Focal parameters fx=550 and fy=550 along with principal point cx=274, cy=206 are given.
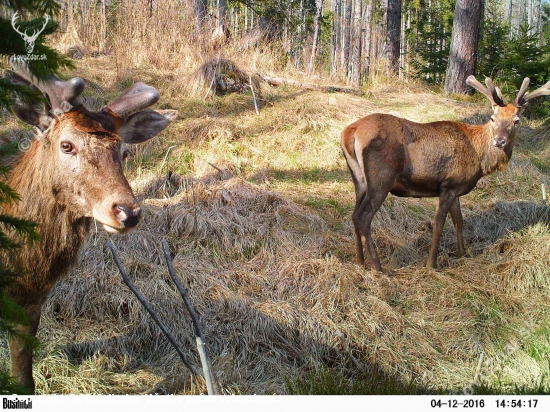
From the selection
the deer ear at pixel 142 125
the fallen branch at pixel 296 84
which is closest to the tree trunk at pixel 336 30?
the fallen branch at pixel 296 84

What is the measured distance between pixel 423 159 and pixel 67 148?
4800 mm

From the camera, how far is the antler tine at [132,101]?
4.15 meters

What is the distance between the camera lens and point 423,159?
715cm

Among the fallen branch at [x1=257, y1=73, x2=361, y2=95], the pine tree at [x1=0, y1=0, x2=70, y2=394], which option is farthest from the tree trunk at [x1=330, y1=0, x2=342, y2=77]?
the pine tree at [x1=0, y1=0, x2=70, y2=394]

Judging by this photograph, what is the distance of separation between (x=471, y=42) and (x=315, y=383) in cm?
1127

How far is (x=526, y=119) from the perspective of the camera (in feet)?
41.9

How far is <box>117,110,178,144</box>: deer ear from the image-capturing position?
14.0ft

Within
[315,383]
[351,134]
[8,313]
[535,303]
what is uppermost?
[8,313]

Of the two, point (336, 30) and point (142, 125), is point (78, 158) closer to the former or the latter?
point (142, 125)

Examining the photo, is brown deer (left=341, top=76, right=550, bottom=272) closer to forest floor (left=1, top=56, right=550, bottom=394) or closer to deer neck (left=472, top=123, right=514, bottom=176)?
deer neck (left=472, top=123, right=514, bottom=176)

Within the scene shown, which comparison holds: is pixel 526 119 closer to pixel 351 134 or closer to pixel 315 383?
pixel 351 134

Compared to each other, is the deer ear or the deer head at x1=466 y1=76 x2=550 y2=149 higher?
the deer ear

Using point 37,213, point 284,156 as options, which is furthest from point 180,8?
point 37,213

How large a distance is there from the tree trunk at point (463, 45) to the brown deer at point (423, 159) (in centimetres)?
585
